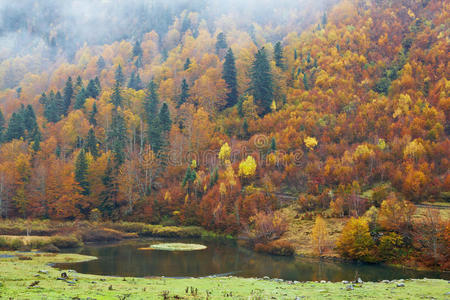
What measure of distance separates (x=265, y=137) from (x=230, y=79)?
112 ft

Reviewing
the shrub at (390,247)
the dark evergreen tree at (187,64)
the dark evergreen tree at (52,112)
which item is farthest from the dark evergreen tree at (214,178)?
the dark evergreen tree at (52,112)

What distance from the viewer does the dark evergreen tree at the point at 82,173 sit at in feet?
242

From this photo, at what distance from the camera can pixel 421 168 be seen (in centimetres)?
5269

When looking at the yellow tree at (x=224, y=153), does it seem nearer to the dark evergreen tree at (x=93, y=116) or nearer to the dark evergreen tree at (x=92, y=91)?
the dark evergreen tree at (x=93, y=116)

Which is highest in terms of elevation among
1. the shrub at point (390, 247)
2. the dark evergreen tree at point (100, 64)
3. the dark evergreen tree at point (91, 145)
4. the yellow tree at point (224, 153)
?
the dark evergreen tree at point (100, 64)

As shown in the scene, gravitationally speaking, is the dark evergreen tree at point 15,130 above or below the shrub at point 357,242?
above

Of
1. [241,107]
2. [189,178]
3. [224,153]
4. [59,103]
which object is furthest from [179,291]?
[59,103]

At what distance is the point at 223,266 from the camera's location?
35688 millimetres

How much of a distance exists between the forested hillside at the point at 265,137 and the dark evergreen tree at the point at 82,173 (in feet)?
0.69

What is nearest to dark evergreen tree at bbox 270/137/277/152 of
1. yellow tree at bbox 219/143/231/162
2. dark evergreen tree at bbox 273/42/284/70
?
yellow tree at bbox 219/143/231/162

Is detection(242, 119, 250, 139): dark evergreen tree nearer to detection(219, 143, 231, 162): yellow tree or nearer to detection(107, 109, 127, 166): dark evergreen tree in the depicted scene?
detection(219, 143, 231, 162): yellow tree

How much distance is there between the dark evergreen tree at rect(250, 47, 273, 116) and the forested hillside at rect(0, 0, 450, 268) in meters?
0.31

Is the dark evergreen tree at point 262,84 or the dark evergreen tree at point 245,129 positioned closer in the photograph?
the dark evergreen tree at point 245,129

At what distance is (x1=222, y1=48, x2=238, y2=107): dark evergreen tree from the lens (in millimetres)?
104750
